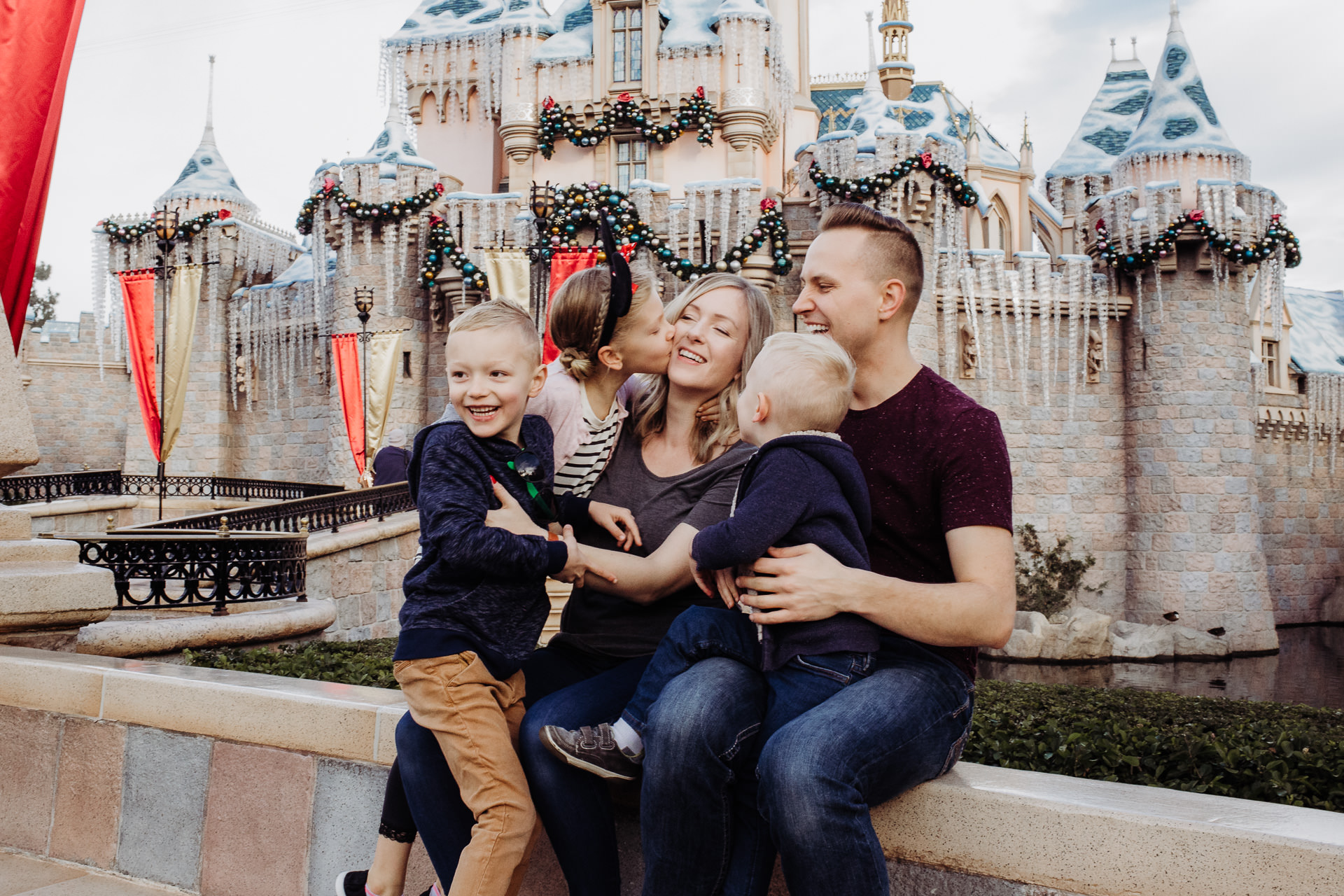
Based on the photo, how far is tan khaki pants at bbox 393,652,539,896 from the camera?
1.96m

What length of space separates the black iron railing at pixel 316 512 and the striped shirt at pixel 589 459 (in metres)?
7.99

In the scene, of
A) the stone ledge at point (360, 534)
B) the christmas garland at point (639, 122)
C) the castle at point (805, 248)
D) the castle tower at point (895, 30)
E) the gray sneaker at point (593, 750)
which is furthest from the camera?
the castle tower at point (895, 30)

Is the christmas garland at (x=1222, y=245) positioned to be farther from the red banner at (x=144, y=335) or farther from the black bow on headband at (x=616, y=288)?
the black bow on headband at (x=616, y=288)

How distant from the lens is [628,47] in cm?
2045

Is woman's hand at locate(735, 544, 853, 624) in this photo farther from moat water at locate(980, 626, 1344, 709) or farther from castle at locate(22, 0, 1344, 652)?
moat water at locate(980, 626, 1344, 709)

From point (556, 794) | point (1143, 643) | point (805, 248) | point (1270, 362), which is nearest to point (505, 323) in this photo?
point (556, 794)

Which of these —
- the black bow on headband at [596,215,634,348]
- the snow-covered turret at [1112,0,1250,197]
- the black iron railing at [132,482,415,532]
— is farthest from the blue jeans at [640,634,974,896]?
the snow-covered turret at [1112,0,1250,197]

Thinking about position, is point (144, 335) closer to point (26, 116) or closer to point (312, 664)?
point (26, 116)

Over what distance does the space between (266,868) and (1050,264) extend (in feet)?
63.1

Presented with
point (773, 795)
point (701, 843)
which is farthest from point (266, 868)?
point (773, 795)

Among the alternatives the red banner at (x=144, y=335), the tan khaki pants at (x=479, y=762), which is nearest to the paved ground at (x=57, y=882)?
the tan khaki pants at (x=479, y=762)

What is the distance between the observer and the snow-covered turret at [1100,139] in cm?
2244

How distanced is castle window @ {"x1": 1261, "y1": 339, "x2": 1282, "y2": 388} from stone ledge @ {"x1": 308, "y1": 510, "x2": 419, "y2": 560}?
2003 cm

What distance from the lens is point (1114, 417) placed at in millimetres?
19062
